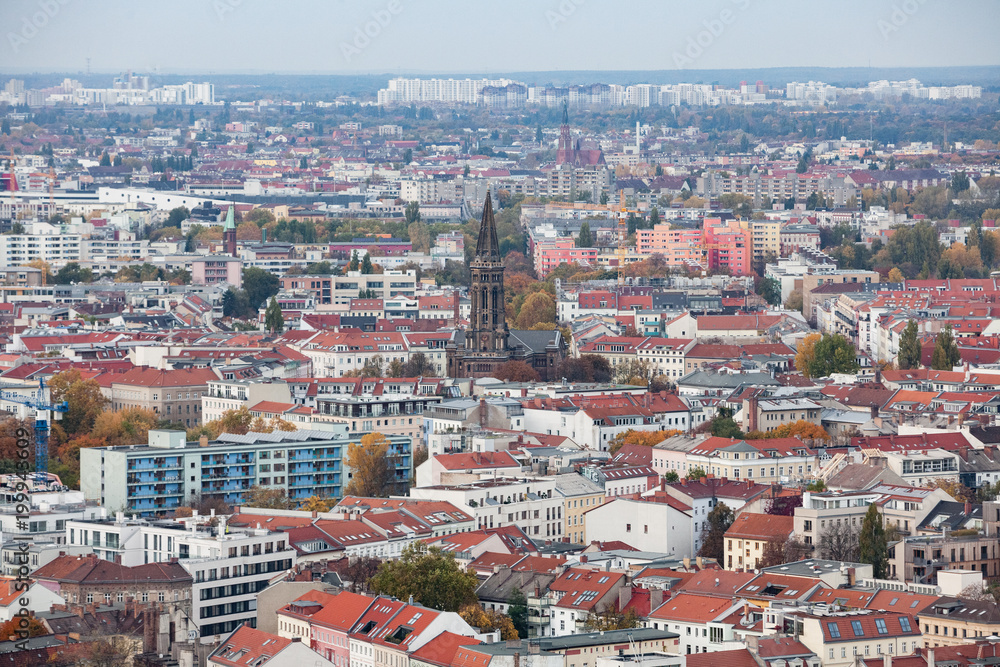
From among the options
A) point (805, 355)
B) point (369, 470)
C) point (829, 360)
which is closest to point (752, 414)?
point (369, 470)

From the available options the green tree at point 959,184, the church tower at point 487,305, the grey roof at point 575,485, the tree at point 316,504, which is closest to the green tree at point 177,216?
the green tree at point 959,184

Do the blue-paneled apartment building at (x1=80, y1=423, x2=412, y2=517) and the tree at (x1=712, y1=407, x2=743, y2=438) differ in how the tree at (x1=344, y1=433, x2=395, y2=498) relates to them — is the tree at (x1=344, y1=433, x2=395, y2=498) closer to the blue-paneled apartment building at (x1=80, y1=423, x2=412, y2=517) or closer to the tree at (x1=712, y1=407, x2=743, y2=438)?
the blue-paneled apartment building at (x1=80, y1=423, x2=412, y2=517)

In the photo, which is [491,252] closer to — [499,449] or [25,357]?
[25,357]

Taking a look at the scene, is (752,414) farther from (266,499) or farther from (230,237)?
(230,237)

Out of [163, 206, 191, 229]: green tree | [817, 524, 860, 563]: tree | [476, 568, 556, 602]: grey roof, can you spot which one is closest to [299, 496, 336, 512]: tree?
[476, 568, 556, 602]: grey roof

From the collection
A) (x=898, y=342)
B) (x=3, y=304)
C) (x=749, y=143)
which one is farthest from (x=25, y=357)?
(x=749, y=143)

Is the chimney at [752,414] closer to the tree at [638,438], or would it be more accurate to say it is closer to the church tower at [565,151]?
the tree at [638,438]
